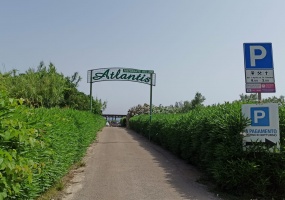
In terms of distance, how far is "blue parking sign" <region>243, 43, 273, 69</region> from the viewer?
7.36 m

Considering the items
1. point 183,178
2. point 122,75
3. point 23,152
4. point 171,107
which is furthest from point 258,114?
point 171,107

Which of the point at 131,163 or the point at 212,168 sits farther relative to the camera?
the point at 131,163

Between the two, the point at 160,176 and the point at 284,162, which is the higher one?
the point at 284,162

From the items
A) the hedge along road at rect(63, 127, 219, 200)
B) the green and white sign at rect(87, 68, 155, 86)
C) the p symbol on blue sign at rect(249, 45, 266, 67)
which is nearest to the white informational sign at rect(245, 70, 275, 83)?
the p symbol on blue sign at rect(249, 45, 266, 67)

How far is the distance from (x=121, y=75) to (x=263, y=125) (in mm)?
15529

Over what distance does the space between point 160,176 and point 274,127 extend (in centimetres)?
314

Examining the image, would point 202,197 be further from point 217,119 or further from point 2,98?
point 2,98

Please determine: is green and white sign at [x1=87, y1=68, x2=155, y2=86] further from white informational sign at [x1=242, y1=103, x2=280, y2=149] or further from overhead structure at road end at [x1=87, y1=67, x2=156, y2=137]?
white informational sign at [x1=242, y1=103, x2=280, y2=149]

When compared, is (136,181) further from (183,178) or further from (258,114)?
(258,114)

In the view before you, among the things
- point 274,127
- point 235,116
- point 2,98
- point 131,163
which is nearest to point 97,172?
point 131,163

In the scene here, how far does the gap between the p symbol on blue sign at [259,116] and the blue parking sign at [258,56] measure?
105cm

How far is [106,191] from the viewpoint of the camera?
265 inches

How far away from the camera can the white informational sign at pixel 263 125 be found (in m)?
6.61

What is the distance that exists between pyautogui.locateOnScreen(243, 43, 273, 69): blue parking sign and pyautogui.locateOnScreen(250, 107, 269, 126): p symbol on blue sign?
1054 mm
